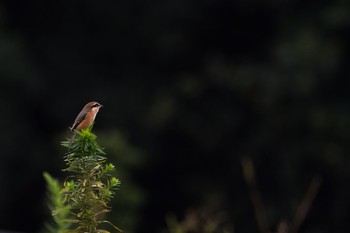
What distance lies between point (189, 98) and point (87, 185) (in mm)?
18701

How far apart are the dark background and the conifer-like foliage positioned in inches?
596

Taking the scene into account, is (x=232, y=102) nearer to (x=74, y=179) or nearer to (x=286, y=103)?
(x=286, y=103)

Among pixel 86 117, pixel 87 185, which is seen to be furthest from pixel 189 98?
pixel 87 185

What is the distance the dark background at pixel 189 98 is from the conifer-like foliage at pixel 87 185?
15144mm

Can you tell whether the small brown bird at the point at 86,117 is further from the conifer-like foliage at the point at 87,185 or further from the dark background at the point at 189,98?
the dark background at the point at 189,98

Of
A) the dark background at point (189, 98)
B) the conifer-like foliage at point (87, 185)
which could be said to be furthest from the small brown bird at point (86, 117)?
the dark background at point (189, 98)

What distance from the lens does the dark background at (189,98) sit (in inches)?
755

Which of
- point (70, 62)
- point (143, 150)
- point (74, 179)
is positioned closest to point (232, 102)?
point (143, 150)

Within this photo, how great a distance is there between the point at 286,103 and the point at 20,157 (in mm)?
5544

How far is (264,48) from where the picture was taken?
21594 millimetres

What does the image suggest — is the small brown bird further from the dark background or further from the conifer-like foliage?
the dark background

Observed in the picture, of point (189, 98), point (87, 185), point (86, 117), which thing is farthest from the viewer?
point (189, 98)

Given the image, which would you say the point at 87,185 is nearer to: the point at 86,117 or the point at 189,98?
the point at 86,117

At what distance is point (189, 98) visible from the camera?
20594 millimetres
